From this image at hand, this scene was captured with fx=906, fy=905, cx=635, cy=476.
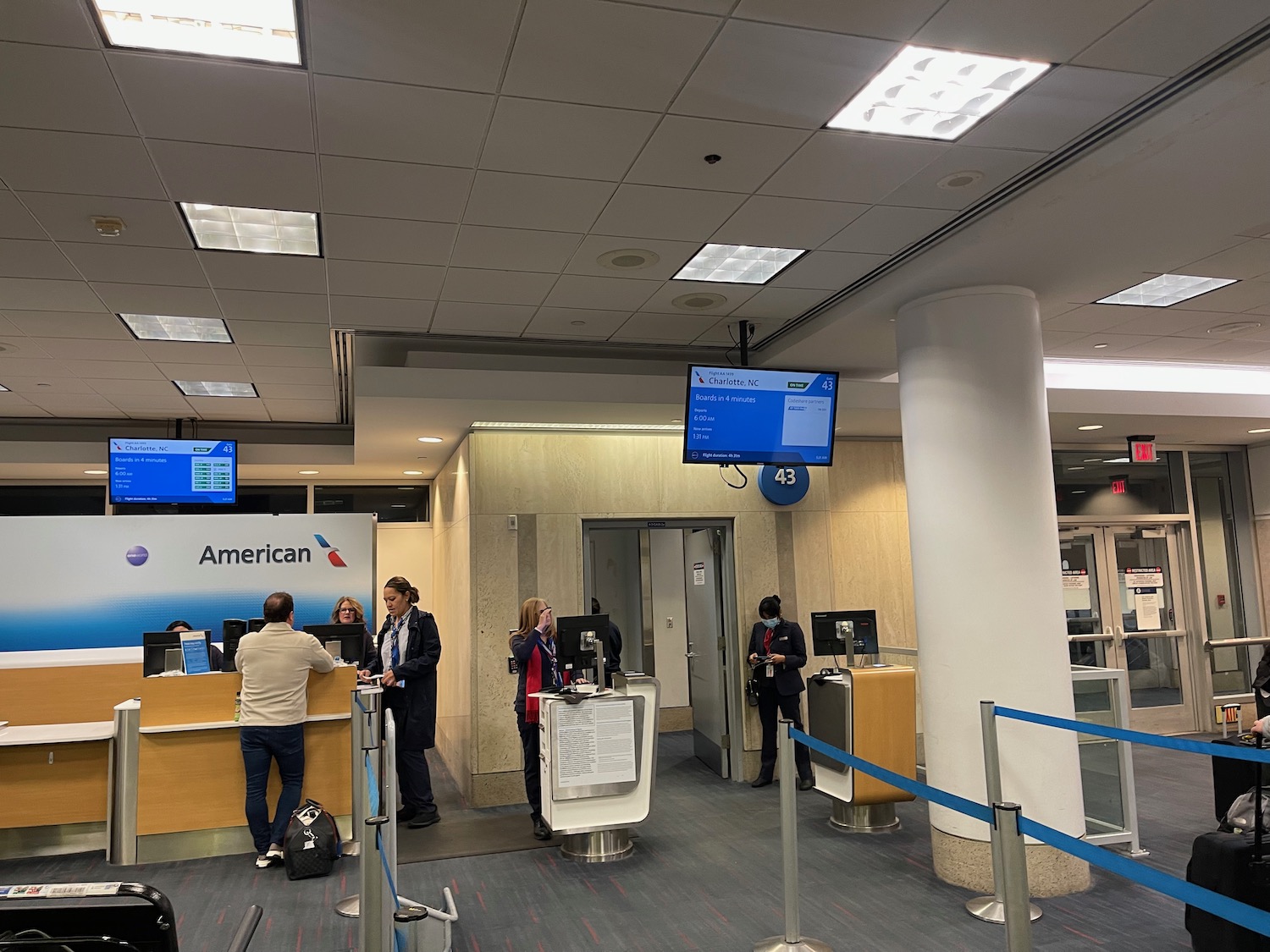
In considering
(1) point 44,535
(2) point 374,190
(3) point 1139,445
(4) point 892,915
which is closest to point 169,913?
(2) point 374,190

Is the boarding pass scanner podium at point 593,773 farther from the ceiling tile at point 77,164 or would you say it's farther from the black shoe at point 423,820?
the ceiling tile at point 77,164

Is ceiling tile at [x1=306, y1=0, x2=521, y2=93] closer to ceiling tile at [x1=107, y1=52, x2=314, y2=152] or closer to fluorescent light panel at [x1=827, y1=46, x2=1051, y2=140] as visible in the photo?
ceiling tile at [x1=107, y1=52, x2=314, y2=152]

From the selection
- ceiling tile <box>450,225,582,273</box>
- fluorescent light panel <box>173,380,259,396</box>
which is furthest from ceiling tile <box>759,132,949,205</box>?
fluorescent light panel <box>173,380,259,396</box>

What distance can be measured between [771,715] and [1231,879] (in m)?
4.21

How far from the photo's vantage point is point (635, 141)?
11.9 feet

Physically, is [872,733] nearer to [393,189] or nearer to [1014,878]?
[1014,878]

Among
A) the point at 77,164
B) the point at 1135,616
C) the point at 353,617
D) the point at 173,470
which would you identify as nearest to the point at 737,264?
the point at 77,164

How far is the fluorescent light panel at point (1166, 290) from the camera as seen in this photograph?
5.52 m

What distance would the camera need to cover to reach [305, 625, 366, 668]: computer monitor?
6344 mm

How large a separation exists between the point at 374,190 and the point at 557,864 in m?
3.95

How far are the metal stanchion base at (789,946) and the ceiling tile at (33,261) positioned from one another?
480 centimetres

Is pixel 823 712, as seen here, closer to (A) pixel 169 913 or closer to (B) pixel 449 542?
(B) pixel 449 542

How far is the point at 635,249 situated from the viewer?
480 cm

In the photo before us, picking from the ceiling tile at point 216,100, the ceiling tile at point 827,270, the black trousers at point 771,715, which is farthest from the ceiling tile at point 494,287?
the black trousers at point 771,715
